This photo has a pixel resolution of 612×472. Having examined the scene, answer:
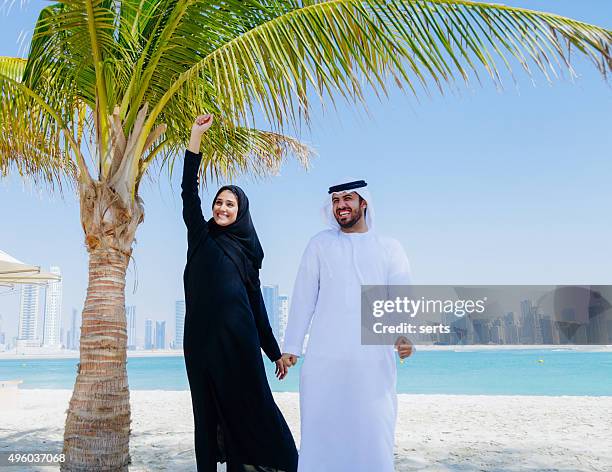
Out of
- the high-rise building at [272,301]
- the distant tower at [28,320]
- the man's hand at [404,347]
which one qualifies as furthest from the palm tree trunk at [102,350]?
the distant tower at [28,320]

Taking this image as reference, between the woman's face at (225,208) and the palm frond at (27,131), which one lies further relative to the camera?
the palm frond at (27,131)

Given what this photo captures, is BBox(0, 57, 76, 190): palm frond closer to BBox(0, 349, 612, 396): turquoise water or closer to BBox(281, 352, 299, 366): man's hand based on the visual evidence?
BBox(281, 352, 299, 366): man's hand

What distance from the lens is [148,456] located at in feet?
18.4

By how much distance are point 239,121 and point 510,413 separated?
27.0 feet

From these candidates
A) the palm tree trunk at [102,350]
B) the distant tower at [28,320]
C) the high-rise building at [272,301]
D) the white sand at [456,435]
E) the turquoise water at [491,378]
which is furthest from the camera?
the distant tower at [28,320]

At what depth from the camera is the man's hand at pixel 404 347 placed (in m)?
2.94

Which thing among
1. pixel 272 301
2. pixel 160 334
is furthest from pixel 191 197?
pixel 160 334

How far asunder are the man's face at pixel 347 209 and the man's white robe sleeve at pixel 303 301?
0.66ft

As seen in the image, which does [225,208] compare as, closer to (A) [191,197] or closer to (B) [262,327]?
(A) [191,197]

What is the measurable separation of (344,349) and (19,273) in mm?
6790

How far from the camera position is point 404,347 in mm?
2965

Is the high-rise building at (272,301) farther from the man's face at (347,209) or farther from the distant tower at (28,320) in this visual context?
the man's face at (347,209)

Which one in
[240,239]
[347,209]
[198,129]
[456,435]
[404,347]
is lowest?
[456,435]

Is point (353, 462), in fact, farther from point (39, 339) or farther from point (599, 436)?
point (39, 339)
